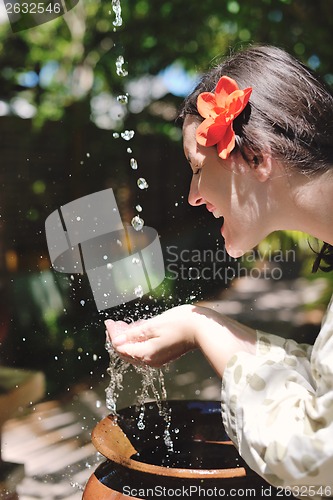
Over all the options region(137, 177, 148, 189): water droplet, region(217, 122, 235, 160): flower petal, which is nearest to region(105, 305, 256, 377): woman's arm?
region(217, 122, 235, 160): flower petal

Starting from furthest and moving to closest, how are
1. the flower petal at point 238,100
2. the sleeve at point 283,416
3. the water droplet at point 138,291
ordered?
1. the water droplet at point 138,291
2. the flower petal at point 238,100
3. the sleeve at point 283,416

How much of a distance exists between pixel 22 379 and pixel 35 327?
284 mm

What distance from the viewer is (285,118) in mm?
975

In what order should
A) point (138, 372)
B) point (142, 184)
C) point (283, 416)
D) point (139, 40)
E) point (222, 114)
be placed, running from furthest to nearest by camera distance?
point (139, 40) → point (142, 184) → point (138, 372) → point (222, 114) → point (283, 416)

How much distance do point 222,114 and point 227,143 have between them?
4 cm

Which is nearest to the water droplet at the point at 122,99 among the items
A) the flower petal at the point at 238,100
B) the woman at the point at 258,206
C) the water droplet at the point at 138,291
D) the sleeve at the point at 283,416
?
the water droplet at the point at 138,291

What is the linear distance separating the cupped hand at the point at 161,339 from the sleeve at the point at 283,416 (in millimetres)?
95

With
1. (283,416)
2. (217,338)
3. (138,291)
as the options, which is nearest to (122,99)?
(138,291)

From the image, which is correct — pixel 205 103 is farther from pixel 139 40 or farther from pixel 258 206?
pixel 139 40

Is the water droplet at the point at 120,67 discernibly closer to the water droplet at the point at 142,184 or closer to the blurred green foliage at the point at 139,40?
the blurred green foliage at the point at 139,40

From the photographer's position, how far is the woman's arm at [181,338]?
3.34 feet

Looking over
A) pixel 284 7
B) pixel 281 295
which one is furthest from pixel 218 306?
pixel 284 7

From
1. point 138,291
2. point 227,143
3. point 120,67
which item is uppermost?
point 227,143

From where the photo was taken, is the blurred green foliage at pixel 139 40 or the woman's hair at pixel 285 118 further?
the blurred green foliage at pixel 139 40
